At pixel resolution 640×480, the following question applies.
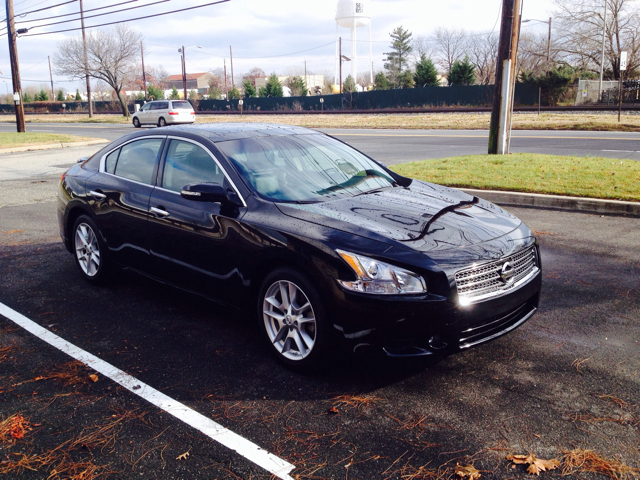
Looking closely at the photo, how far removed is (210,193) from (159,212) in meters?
0.77

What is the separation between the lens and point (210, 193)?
4.11 meters

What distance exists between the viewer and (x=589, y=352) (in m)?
4.00

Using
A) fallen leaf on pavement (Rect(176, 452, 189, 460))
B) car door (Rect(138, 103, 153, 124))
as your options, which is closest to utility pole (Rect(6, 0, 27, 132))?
car door (Rect(138, 103, 153, 124))

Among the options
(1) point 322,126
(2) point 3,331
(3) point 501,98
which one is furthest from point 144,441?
(1) point 322,126

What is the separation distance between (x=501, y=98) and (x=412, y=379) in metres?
10.5

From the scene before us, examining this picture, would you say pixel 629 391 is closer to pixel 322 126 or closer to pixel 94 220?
pixel 94 220

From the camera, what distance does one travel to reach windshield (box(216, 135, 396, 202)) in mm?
Result: 4270

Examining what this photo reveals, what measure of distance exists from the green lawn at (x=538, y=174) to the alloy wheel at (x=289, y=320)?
6.84 m

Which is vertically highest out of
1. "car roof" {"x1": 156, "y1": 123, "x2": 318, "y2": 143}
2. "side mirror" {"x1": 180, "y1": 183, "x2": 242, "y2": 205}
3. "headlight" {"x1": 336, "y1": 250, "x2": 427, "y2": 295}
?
"car roof" {"x1": 156, "y1": 123, "x2": 318, "y2": 143}

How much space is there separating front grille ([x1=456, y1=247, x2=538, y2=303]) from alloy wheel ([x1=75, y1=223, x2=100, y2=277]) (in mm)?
3685

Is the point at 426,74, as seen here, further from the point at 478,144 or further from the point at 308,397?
the point at 308,397

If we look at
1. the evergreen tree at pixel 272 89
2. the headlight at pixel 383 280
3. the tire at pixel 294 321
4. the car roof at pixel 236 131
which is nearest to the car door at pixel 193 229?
the car roof at pixel 236 131

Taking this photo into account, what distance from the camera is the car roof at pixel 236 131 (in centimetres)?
470

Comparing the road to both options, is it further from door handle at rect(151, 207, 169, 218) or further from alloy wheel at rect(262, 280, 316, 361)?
alloy wheel at rect(262, 280, 316, 361)
